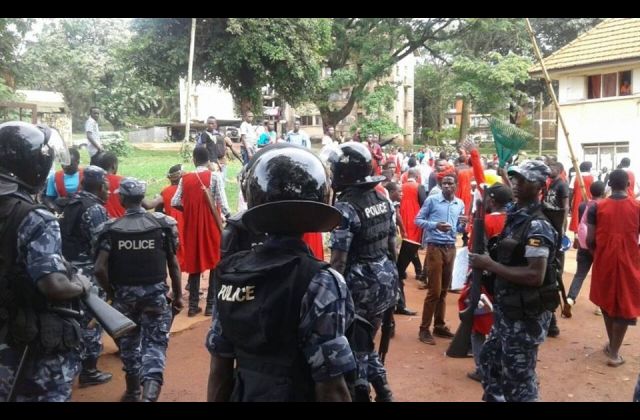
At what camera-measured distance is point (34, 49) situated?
3469 centimetres

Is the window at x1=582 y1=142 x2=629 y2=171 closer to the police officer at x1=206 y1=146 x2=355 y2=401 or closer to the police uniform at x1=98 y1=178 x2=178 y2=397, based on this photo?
the police uniform at x1=98 y1=178 x2=178 y2=397

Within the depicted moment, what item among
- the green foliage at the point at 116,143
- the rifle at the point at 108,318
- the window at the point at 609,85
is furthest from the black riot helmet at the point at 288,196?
the green foliage at the point at 116,143

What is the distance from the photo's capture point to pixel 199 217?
7328 mm

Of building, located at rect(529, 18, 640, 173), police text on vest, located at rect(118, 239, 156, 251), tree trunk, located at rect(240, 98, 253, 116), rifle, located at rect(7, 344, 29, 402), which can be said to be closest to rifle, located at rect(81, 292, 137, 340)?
rifle, located at rect(7, 344, 29, 402)

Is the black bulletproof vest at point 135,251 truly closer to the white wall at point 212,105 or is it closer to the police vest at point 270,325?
the police vest at point 270,325

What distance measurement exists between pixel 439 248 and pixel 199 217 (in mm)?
3127

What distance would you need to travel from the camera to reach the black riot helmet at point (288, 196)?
2115mm

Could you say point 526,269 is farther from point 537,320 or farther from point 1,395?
point 1,395

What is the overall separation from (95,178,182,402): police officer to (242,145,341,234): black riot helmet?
8.91ft

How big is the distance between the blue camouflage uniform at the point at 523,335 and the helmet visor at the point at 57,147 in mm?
2992

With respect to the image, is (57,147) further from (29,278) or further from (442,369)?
(442,369)

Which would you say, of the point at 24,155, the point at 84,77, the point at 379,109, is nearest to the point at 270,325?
the point at 24,155

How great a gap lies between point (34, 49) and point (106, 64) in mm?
4395

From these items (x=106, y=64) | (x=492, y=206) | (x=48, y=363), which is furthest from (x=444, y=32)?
(x=48, y=363)
